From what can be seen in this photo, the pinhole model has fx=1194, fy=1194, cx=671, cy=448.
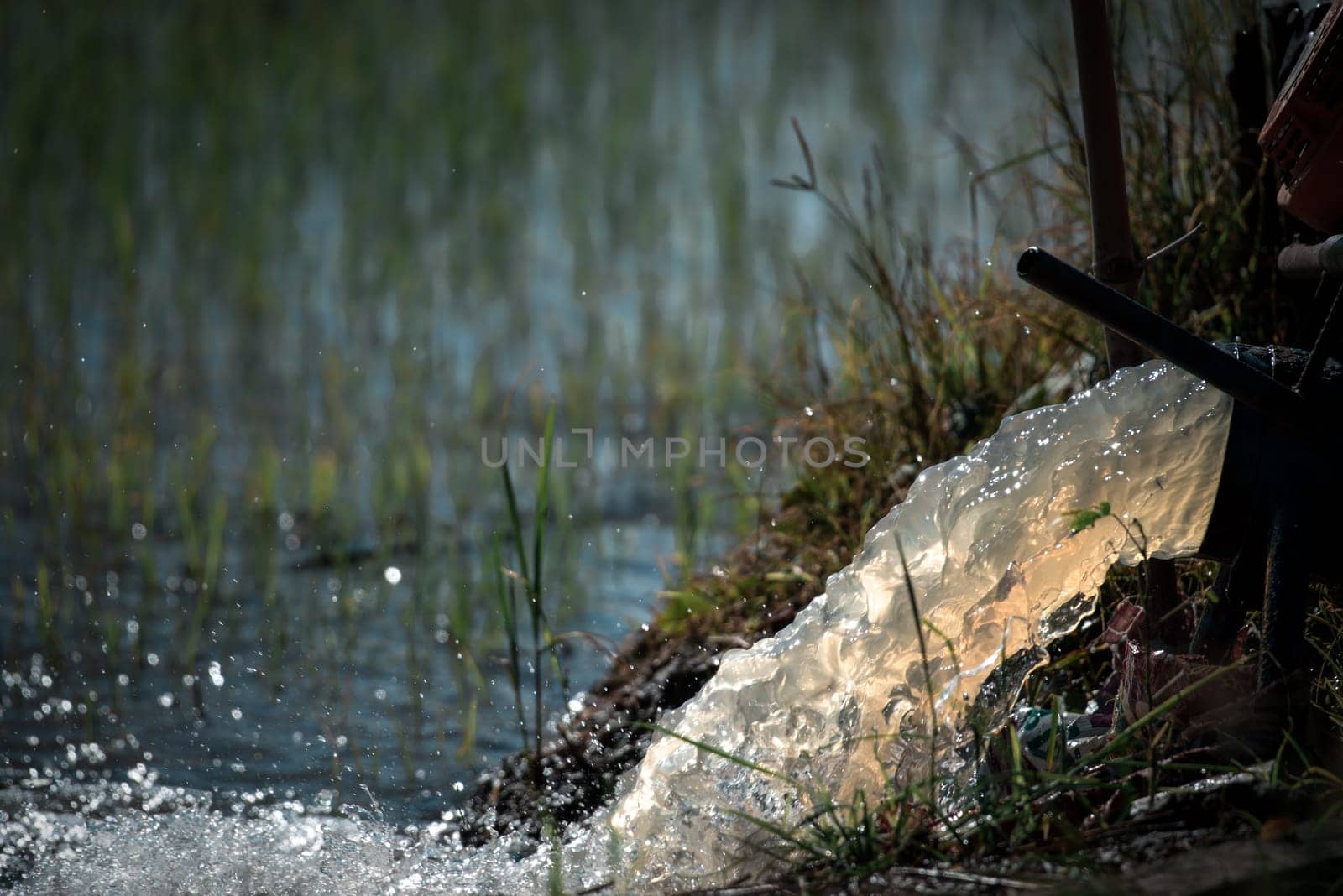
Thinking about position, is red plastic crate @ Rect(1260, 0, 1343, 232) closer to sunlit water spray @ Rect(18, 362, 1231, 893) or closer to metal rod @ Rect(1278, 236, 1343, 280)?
metal rod @ Rect(1278, 236, 1343, 280)

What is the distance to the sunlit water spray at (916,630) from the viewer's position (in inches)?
69.8

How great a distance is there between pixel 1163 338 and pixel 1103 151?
0.50 m

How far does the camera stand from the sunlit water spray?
1772mm

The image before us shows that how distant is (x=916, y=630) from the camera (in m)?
1.92

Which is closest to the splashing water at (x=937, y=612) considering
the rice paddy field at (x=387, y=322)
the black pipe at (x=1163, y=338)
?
the black pipe at (x=1163, y=338)

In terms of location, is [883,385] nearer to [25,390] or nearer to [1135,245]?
[1135,245]

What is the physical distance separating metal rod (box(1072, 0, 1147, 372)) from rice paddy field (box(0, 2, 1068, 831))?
4.05 ft

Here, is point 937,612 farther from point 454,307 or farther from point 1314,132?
point 454,307

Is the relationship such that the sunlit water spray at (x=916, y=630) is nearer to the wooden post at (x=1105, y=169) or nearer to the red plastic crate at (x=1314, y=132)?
the wooden post at (x=1105, y=169)

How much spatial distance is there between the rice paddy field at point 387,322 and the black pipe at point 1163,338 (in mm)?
1555

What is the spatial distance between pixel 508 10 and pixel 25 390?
3.96 m

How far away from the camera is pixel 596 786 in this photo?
260 cm

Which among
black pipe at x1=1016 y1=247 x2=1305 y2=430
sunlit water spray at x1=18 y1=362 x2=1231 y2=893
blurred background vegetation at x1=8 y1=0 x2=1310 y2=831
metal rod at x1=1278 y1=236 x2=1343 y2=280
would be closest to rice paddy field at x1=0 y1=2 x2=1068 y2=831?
blurred background vegetation at x1=8 y1=0 x2=1310 y2=831

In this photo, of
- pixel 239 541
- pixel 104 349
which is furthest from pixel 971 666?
pixel 104 349
